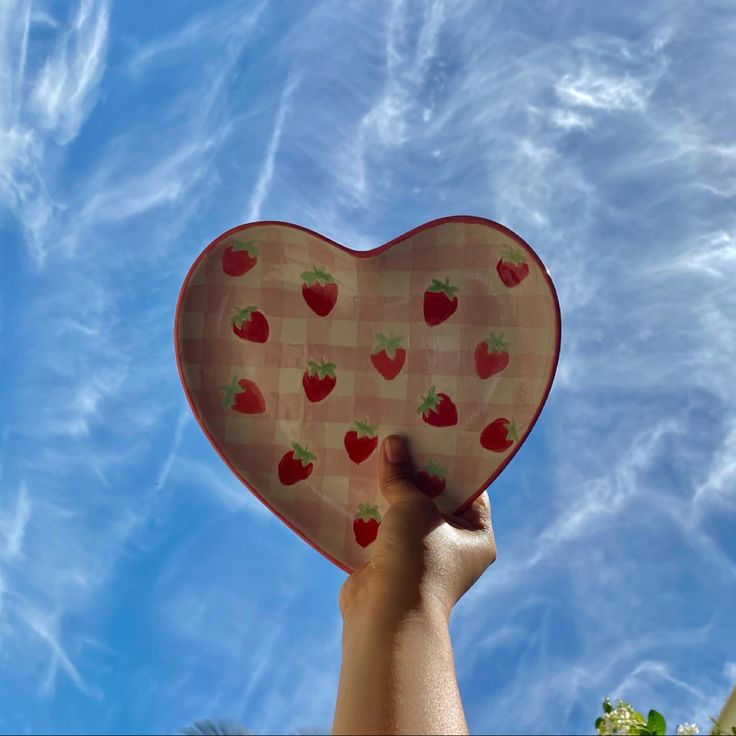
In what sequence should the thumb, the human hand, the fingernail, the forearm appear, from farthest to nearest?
the fingernail, the thumb, the human hand, the forearm

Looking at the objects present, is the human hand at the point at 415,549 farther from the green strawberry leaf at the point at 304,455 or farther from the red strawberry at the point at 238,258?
the red strawberry at the point at 238,258

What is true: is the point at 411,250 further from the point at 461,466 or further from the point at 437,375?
the point at 461,466

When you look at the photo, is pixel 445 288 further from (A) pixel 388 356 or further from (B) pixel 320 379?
(B) pixel 320 379

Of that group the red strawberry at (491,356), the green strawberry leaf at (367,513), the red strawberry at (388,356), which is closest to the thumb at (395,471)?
the green strawberry leaf at (367,513)

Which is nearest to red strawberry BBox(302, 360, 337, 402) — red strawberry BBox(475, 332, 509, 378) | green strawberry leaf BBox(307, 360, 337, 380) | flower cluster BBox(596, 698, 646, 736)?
green strawberry leaf BBox(307, 360, 337, 380)

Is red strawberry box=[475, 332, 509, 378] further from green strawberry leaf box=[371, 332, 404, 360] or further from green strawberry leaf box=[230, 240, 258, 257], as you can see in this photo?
green strawberry leaf box=[230, 240, 258, 257]

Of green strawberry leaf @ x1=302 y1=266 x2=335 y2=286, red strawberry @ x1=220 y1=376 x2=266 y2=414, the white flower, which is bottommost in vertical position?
the white flower

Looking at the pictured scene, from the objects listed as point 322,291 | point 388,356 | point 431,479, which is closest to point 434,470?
point 431,479
